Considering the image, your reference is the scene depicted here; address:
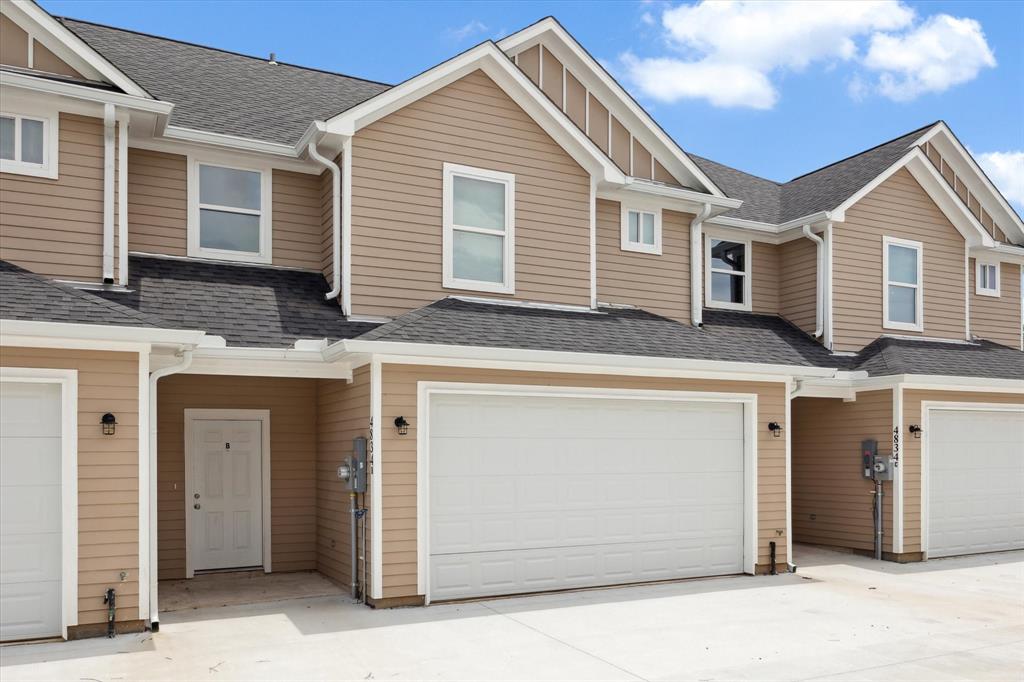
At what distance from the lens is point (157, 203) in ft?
36.8

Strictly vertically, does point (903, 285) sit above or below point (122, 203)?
below

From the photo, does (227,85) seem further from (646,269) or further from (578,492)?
(578,492)

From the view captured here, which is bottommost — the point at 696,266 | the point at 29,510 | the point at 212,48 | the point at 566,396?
the point at 29,510

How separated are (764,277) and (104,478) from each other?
1198 centimetres

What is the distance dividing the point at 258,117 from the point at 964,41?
19.9 m

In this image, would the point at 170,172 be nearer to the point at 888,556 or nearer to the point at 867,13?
the point at 888,556

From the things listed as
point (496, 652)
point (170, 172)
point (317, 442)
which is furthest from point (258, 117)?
point (496, 652)

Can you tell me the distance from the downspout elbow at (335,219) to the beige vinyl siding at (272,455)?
162 centimetres

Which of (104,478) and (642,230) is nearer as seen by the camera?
(104,478)

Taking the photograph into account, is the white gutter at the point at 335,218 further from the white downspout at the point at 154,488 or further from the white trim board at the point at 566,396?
the white downspout at the point at 154,488

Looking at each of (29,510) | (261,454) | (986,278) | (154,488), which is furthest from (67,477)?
(986,278)

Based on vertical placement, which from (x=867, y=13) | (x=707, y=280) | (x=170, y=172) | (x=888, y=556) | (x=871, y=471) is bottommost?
(x=888, y=556)

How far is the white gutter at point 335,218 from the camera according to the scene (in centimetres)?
1121

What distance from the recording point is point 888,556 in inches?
518
